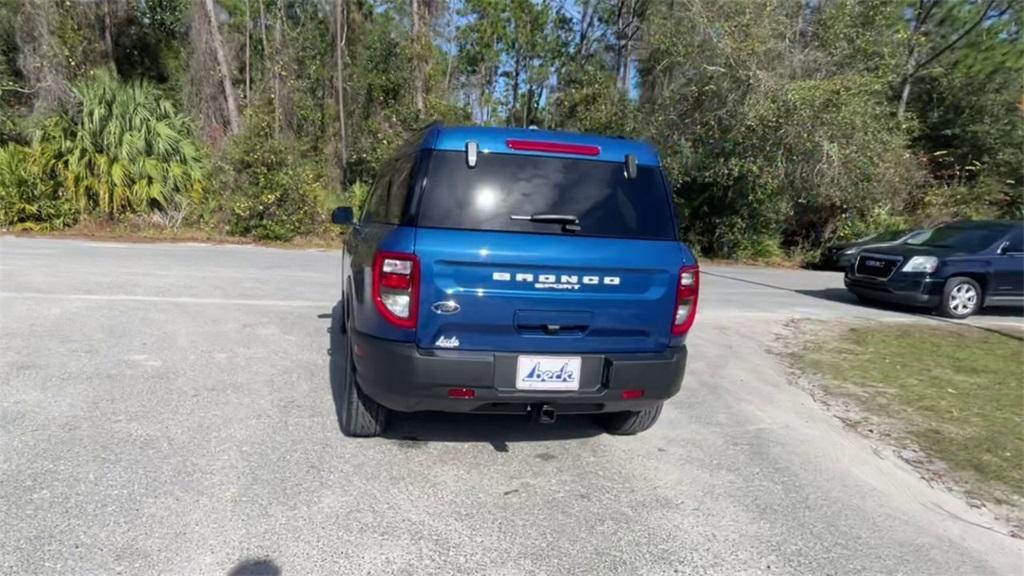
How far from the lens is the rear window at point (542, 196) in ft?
12.1

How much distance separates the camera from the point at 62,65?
17.0 m

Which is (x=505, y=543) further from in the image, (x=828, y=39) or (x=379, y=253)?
(x=828, y=39)

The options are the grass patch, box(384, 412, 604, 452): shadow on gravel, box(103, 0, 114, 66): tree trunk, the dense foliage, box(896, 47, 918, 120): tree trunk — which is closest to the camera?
A: box(384, 412, 604, 452): shadow on gravel

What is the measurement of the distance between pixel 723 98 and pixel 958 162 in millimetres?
15828

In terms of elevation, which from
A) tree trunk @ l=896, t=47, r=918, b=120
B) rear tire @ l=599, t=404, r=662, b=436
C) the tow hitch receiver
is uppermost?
tree trunk @ l=896, t=47, r=918, b=120

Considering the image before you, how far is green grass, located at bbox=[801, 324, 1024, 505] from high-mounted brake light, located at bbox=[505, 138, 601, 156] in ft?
10.3

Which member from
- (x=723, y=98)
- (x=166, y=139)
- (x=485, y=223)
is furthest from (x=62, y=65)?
(x=485, y=223)

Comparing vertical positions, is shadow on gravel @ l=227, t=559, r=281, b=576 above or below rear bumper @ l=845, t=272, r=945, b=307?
below

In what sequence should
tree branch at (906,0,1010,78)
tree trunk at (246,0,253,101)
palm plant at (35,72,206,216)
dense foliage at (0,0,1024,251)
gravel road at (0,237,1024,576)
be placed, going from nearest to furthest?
gravel road at (0,237,1024,576) → palm plant at (35,72,206,216) → dense foliage at (0,0,1024,251) → tree trunk at (246,0,253,101) → tree branch at (906,0,1010,78)

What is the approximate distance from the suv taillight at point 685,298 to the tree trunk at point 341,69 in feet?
60.7

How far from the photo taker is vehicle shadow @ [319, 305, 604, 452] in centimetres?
441

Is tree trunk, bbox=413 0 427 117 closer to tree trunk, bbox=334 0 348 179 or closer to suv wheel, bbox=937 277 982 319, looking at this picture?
tree trunk, bbox=334 0 348 179

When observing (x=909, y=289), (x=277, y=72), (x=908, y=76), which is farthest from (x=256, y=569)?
(x=908, y=76)

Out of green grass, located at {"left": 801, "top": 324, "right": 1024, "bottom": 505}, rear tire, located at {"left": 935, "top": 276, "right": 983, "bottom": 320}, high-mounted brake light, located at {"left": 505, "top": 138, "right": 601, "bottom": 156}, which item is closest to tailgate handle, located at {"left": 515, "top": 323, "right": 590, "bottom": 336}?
high-mounted brake light, located at {"left": 505, "top": 138, "right": 601, "bottom": 156}
